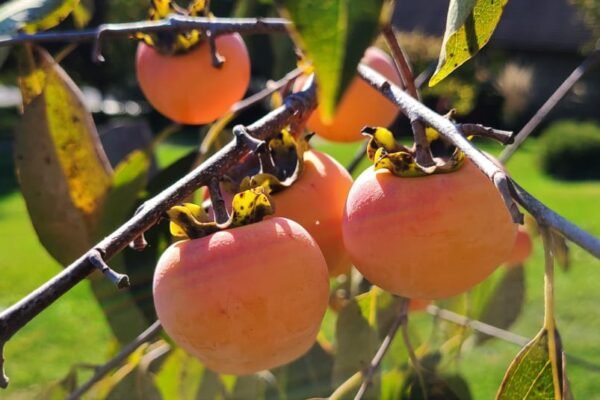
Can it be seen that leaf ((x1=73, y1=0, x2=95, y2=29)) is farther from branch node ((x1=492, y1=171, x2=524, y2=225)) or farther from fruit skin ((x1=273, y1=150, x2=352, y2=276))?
branch node ((x1=492, y1=171, x2=524, y2=225))

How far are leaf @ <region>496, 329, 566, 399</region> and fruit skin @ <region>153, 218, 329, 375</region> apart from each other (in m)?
0.14

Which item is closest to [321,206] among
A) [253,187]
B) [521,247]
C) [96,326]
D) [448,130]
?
[253,187]

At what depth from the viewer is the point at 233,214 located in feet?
2.10

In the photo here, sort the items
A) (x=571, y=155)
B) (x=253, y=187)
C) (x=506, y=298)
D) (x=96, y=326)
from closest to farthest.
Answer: (x=253, y=187), (x=506, y=298), (x=96, y=326), (x=571, y=155)

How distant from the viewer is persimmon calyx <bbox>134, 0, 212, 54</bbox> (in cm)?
96

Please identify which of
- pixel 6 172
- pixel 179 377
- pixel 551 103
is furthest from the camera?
pixel 6 172

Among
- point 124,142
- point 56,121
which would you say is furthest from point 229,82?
point 124,142

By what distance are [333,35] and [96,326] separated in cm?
500

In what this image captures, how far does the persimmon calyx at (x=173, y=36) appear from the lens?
0.96 metres

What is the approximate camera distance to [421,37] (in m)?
11.8

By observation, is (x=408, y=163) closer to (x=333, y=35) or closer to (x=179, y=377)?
(x=333, y=35)

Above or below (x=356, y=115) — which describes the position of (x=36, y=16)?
above

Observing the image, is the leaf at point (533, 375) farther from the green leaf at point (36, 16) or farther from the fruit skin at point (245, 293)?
the green leaf at point (36, 16)

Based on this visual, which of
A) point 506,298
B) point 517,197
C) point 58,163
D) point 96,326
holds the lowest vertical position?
point 96,326
